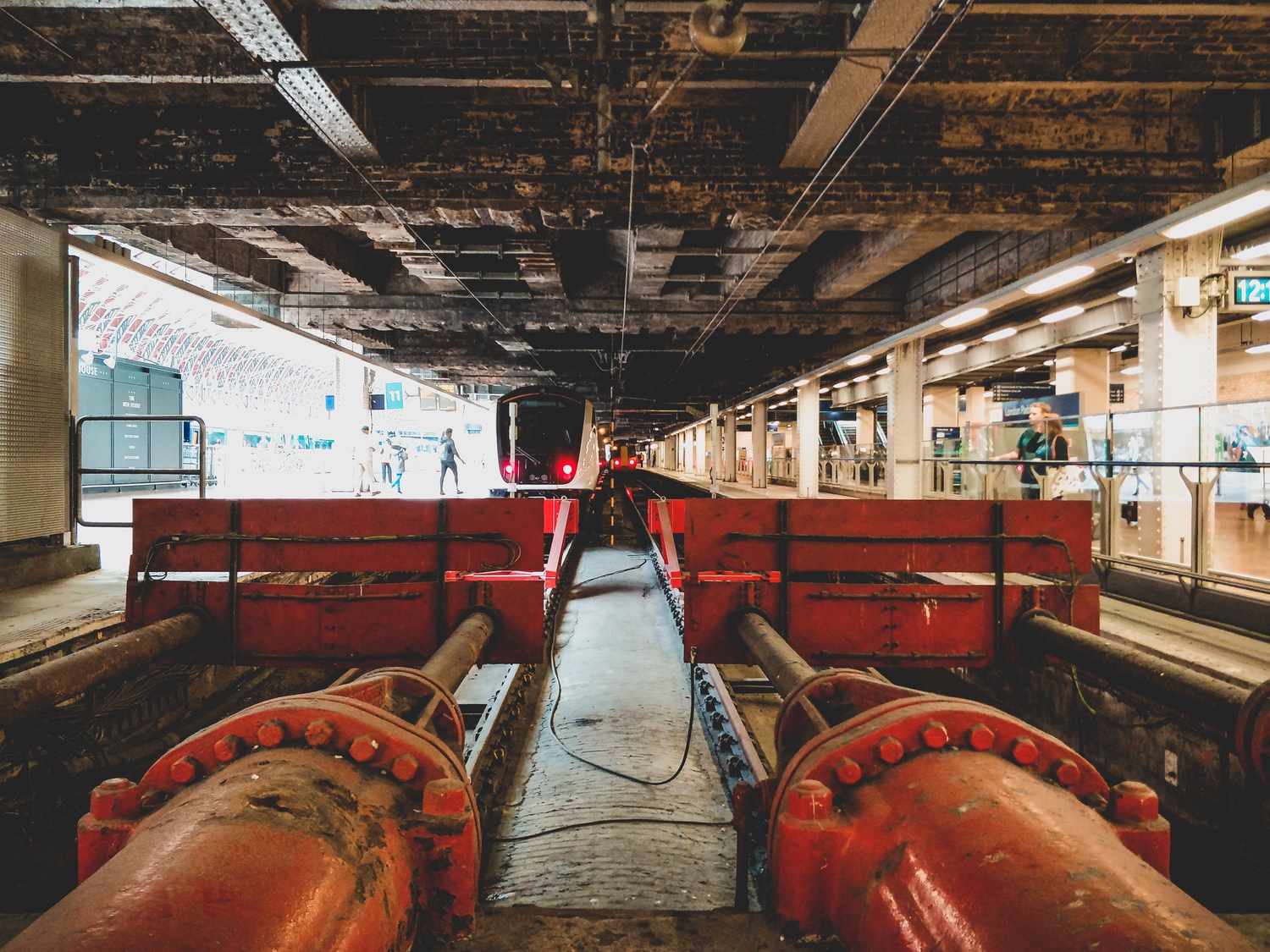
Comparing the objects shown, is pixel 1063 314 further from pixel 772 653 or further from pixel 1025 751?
pixel 1025 751

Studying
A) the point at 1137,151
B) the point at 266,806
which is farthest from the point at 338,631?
the point at 1137,151

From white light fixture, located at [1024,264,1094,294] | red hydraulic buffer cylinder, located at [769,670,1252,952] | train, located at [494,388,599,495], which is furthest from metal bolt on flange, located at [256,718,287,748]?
train, located at [494,388,599,495]

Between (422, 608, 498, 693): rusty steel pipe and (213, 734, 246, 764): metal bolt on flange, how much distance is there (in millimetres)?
876

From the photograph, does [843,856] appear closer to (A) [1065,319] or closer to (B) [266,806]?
(B) [266,806]

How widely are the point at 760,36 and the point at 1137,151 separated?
414cm

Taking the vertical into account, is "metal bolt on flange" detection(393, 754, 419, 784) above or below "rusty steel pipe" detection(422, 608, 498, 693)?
above

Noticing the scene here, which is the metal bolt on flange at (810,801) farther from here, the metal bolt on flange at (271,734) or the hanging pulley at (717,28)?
the hanging pulley at (717,28)

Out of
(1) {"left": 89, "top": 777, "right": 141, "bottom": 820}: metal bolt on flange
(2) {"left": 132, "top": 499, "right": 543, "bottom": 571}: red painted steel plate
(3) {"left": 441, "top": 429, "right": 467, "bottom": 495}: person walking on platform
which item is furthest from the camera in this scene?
(3) {"left": 441, "top": 429, "right": 467, "bottom": 495}: person walking on platform

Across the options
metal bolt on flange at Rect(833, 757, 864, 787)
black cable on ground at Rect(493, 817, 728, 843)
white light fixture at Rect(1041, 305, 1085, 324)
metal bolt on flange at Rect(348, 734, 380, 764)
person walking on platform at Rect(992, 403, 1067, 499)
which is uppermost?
white light fixture at Rect(1041, 305, 1085, 324)

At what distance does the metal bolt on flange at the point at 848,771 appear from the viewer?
1601 millimetres

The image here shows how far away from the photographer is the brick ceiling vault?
4594 millimetres

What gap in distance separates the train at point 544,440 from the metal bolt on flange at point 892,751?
510 inches

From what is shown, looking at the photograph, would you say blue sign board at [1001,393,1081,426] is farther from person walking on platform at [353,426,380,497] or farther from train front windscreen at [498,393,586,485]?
person walking on platform at [353,426,380,497]

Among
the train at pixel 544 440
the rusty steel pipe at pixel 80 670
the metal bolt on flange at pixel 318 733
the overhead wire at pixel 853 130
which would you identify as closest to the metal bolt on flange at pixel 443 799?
the metal bolt on flange at pixel 318 733
